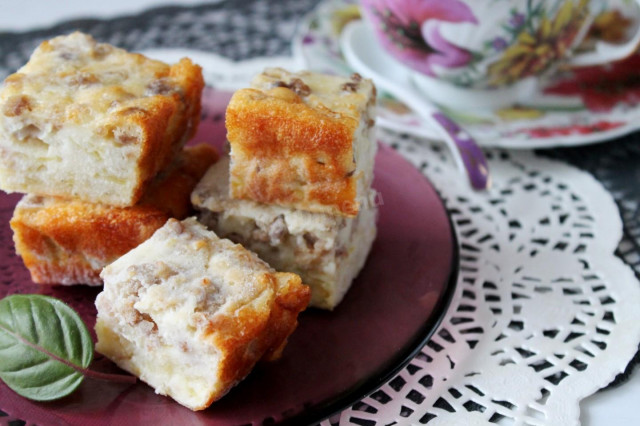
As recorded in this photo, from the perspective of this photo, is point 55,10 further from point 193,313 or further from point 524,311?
point 524,311

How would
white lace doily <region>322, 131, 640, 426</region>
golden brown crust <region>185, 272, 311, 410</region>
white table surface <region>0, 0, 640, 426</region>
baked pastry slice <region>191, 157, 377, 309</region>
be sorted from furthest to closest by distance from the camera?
white table surface <region>0, 0, 640, 426</region> < baked pastry slice <region>191, 157, 377, 309</region> < white lace doily <region>322, 131, 640, 426</region> < golden brown crust <region>185, 272, 311, 410</region>

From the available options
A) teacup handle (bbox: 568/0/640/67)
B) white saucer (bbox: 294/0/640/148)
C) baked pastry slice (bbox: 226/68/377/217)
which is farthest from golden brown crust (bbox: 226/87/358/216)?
teacup handle (bbox: 568/0/640/67)

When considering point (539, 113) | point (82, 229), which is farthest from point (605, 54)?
point (82, 229)

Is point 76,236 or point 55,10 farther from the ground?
point 76,236

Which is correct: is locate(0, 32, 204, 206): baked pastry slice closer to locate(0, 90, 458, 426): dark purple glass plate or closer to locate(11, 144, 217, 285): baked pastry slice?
locate(11, 144, 217, 285): baked pastry slice

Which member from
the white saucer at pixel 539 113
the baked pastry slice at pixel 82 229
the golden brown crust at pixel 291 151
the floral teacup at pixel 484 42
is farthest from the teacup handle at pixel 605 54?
the baked pastry slice at pixel 82 229

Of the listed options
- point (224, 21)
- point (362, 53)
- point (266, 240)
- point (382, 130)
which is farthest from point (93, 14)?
point (266, 240)
